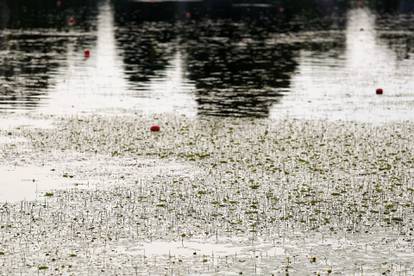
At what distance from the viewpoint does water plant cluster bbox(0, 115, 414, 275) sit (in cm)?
1784

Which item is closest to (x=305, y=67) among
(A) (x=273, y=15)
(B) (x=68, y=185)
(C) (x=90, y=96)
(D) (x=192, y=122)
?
(C) (x=90, y=96)

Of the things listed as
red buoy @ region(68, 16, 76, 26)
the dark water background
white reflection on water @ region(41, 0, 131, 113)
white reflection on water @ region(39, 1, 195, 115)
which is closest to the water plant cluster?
white reflection on water @ region(39, 1, 195, 115)

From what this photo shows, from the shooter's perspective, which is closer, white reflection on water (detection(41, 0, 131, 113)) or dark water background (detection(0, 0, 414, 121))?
white reflection on water (detection(41, 0, 131, 113))

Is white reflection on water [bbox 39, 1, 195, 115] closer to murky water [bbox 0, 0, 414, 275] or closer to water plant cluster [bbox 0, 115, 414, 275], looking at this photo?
murky water [bbox 0, 0, 414, 275]

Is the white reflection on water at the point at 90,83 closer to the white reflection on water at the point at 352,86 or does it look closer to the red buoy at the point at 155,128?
the red buoy at the point at 155,128

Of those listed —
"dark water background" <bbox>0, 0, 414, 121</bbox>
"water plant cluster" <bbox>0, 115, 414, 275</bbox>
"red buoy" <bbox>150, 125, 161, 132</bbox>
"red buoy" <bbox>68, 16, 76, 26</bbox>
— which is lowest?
"red buoy" <bbox>68, 16, 76, 26</bbox>

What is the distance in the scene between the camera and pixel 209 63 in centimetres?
5109

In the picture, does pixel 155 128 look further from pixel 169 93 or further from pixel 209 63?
pixel 209 63

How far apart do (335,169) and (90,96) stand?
15906 millimetres

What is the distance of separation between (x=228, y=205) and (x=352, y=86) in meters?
22.2

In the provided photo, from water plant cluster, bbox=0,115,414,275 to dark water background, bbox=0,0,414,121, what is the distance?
5124 millimetres

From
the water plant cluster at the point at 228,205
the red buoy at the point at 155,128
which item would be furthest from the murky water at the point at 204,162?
the red buoy at the point at 155,128

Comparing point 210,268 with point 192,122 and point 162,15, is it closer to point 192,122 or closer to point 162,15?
point 192,122

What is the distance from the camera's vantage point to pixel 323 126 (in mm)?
31875
